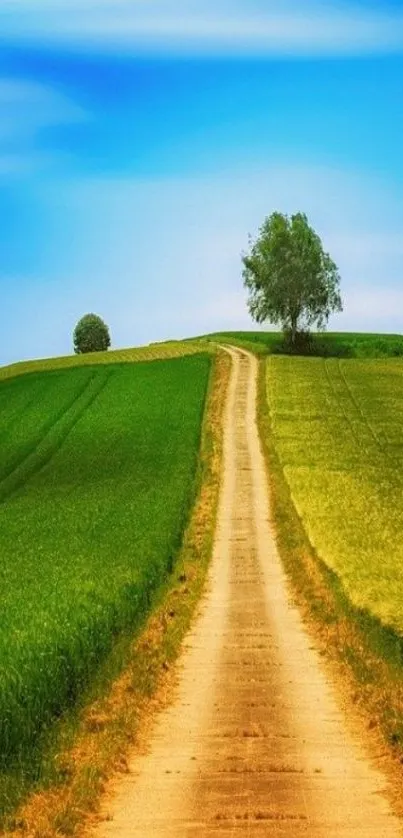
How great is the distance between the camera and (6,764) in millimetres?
15320

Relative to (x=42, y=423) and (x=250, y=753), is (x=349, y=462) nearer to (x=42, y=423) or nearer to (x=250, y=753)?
(x=42, y=423)

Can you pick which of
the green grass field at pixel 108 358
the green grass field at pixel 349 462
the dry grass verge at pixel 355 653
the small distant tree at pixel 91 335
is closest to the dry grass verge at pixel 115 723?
the dry grass verge at pixel 355 653

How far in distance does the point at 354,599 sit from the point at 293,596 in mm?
2976

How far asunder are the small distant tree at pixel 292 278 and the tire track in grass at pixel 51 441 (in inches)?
1313

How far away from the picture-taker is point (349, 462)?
57.4 m

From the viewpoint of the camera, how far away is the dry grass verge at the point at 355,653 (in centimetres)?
1705

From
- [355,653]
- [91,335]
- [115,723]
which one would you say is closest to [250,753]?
[115,723]

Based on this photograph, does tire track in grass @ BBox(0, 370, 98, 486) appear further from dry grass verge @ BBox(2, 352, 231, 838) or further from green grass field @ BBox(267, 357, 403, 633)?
dry grass verge @ BBox(2, 352, 231, 838)

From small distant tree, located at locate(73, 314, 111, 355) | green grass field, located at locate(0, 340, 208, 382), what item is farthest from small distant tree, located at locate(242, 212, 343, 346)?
small distant tree, located at locate(73, 314, 111, 355)

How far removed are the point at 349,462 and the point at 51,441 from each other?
21237 millimetres

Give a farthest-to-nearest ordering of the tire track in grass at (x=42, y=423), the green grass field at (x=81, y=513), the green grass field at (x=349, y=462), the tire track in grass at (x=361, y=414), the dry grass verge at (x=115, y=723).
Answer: the tire track in grass at (x=42, y=423) < the tire track in grass at (x=361, y=414) < the green grass field at (x=349, y=462) < the green grass field at (x=81, y=513) < the dry grass verge at (x=115, y=723)

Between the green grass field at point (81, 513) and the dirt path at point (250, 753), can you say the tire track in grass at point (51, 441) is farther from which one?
the dirt path at point (250, 753)

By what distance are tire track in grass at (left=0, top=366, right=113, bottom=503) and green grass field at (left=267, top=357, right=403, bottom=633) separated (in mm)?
12968

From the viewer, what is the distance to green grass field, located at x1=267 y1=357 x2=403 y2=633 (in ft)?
108
